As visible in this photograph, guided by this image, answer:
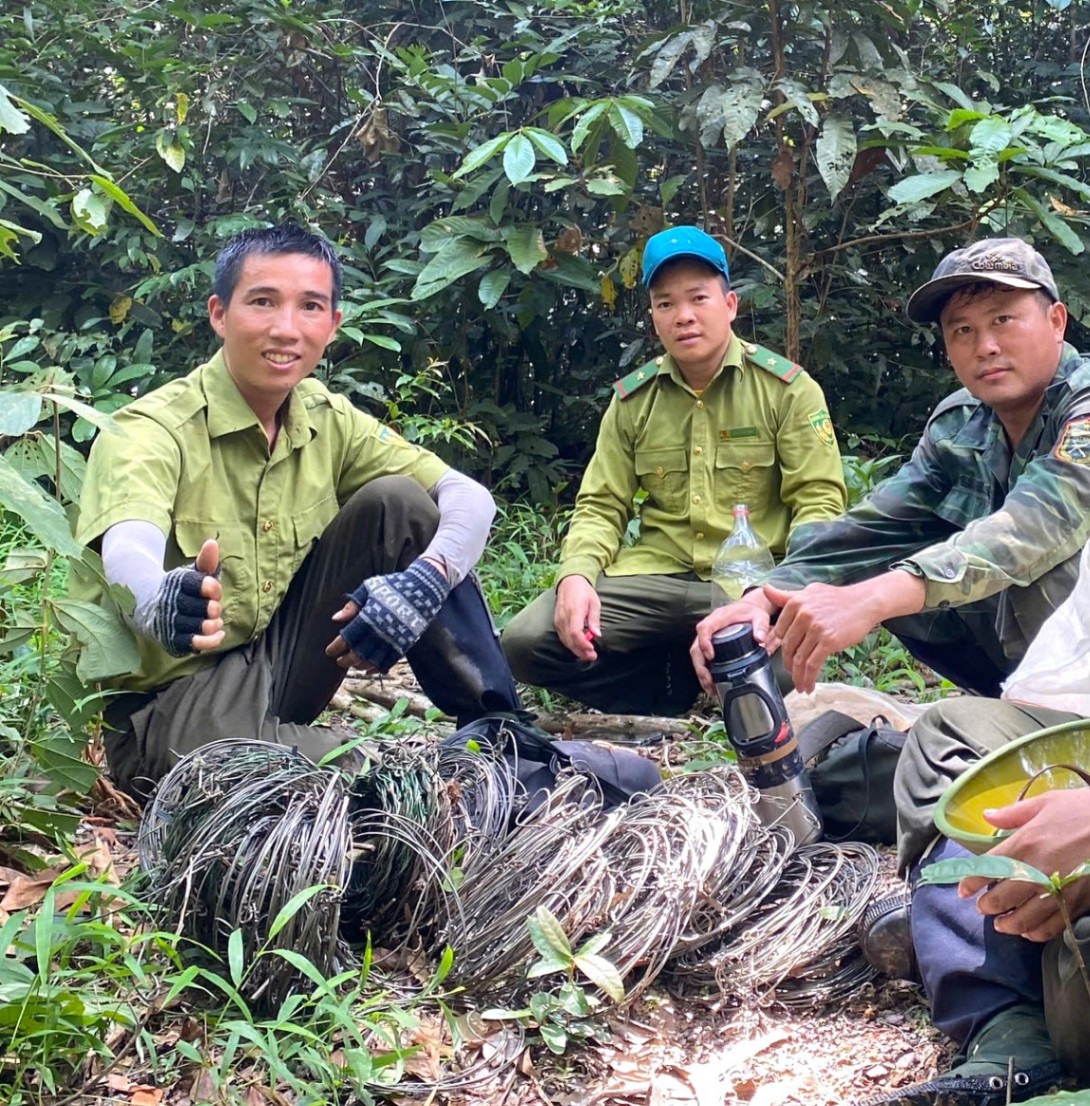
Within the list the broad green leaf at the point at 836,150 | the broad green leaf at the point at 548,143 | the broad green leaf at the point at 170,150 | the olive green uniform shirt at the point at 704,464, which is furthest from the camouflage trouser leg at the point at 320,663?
the broad green leaf at the point at 170,150

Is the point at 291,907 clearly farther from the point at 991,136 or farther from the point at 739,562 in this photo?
the point at 991,136

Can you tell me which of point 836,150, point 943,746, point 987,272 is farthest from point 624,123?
point 943,746

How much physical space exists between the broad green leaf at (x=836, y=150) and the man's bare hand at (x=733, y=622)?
2361mm

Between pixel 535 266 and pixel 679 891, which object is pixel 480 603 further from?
pixel 535 266

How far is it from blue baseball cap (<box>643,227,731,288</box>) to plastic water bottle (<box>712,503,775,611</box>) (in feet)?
2.36

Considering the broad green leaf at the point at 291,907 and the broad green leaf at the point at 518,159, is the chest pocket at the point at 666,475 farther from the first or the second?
the broad green leaf at the point at 291,907

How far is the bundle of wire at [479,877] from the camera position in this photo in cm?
202

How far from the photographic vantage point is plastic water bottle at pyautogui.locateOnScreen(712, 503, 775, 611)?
3.60 meters

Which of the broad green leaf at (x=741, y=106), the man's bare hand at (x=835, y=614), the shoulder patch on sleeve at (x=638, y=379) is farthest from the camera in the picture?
the broad green leaf at (x=741, y=106)

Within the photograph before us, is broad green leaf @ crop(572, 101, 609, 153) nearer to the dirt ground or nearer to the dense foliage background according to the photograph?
the dense foliage background

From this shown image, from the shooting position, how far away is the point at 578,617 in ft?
11.2

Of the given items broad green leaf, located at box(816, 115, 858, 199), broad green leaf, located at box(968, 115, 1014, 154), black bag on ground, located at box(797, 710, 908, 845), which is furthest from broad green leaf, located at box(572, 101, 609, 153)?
black bag on ground, located at box(797, 710, 908, 845)

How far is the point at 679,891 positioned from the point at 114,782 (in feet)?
4.64

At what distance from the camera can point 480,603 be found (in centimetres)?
304
